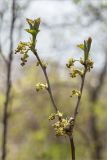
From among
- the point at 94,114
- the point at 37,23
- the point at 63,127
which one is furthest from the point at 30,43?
the point at 94,114

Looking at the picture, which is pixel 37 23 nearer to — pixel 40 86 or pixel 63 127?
pixel 40 86

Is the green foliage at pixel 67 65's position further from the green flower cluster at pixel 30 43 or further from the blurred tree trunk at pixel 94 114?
the blurred tree trunk at pixel 94 114

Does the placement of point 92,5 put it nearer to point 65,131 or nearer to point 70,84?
point 70,84

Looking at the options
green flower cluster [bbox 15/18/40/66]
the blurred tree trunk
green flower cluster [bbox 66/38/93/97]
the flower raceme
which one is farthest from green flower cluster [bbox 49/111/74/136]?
the blurred tree trunk

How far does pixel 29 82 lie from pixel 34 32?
16.6 metres

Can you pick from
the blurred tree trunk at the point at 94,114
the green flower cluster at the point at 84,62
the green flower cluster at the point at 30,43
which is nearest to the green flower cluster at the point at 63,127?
the green flower cluster at the point at 84,62

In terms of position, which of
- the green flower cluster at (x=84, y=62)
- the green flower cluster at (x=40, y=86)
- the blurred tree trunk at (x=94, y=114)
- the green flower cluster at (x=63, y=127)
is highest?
the blurred tree trunk at (x=94, y=114)

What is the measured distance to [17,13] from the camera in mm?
4520

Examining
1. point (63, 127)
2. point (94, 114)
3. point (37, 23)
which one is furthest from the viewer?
point (94, 114)

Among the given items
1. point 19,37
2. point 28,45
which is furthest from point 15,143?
point 28,45

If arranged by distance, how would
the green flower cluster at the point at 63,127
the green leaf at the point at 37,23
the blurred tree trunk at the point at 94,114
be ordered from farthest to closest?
1. the blurred tree trunk at the point at 94,114
2. the green leaf at the point at 37,23
3. the green flower cluster at the point at 63,127

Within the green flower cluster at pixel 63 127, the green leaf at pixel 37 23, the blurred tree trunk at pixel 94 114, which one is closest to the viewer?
the green flower cluster at pixel 63 127

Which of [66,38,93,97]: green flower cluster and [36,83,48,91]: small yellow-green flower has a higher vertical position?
[66,38,93,97]: green flower cluster

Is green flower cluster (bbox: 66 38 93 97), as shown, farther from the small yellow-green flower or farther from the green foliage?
the small yellow-green flower
